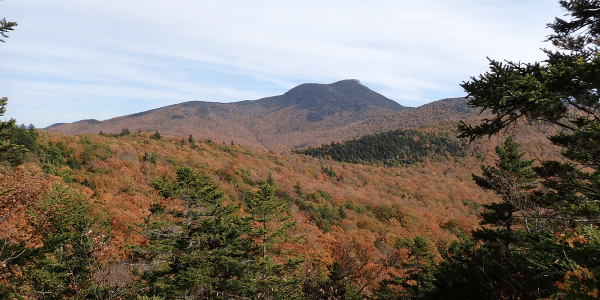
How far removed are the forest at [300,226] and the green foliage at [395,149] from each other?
71249mm

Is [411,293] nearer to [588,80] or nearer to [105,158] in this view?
[588,80]

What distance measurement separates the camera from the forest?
4492 mm

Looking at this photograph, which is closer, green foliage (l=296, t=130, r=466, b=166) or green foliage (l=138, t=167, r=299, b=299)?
green foliage (l=138, t=167, r=299, b=299)

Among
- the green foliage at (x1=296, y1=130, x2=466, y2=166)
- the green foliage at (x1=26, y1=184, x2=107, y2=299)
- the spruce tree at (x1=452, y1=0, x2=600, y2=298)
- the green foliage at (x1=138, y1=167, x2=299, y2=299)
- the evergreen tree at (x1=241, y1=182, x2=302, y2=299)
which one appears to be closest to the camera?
the spruce tree at (x1=452, y1=0, x2=600, y2=298)

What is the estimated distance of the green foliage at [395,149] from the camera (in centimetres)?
11319

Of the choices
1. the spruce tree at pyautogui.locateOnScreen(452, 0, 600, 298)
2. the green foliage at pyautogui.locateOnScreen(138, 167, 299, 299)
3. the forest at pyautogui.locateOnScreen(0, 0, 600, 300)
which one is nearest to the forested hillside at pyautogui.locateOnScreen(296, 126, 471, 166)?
the forest at pyautogui.locateOnScreen(0, 0, 600, 300)

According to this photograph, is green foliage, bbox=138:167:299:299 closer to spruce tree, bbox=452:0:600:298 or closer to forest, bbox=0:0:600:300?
forest, bbox=0:0:600:300

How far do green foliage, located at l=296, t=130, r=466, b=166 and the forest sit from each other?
71249 millimetres

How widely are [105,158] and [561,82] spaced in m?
43.9

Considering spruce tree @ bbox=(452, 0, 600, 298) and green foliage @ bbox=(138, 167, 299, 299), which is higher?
spruce tree @ bbox=(452, 0, 600, 298)

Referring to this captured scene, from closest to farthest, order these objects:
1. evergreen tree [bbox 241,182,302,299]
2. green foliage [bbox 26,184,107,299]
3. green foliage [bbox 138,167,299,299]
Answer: green foliage [bbox 26,184,107,299] → green foliage [bbox 138,167,299,299] → evergreen tree [bbox 241,182,302,299]

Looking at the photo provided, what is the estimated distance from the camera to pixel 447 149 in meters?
119

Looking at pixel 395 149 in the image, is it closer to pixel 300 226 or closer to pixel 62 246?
pixel 300 226

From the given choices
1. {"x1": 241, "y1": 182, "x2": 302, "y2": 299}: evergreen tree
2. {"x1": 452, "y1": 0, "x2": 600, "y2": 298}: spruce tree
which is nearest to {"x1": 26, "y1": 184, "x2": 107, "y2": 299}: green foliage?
{"x1": 241, "y1": 182, "x2": 302, "y2": 299}: evergreen tree
